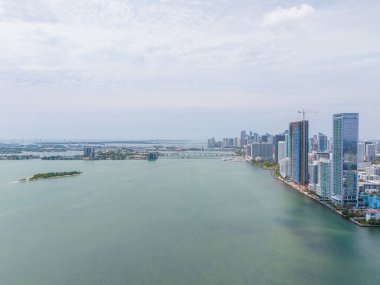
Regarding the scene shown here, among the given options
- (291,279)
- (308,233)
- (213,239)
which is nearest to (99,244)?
(213,239)

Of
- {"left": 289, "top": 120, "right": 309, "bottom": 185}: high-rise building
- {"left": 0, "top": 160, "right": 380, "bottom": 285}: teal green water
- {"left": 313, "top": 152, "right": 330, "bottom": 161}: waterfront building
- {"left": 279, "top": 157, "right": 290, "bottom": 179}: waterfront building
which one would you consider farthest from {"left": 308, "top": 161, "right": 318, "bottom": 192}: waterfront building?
{"left": 279, "top": 157, "right": 290, "bottom": 179}: waterfront building

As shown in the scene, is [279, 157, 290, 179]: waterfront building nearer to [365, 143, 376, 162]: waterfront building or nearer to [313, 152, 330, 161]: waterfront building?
[313, 152, 330, 161]: waterfront building

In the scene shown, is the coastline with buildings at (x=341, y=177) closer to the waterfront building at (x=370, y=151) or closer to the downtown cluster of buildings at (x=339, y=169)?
the downtown cluster of buildings at (x=339, y=169)

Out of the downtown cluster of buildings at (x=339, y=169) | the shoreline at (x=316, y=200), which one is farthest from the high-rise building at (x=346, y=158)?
the shoreline at (x=316, y=200)

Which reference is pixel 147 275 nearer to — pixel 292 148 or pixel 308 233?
pixel 308 233

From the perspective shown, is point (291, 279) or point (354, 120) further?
point (354, 120)

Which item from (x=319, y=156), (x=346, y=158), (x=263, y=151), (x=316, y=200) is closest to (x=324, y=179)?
(x=316, y=200)
